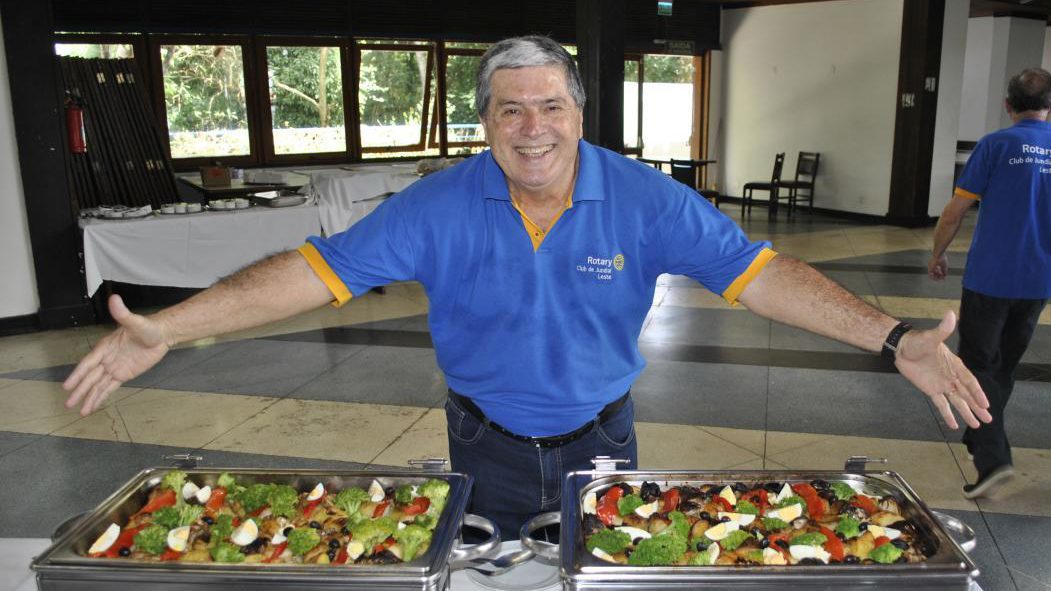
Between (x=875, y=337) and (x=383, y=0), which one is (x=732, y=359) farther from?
(x=383, y=0)

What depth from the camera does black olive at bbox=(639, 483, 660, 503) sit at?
1.53 m

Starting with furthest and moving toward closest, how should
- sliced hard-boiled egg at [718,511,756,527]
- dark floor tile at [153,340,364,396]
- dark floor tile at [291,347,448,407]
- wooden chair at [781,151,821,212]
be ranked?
wooden chair at [781,151,821,212] < dark floor tile at [153,340,364,396] < dark floor tile at [291,347,448,407] < sliced hard-boiled egg at [718,511,756,527]

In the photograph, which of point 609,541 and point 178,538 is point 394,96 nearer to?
point 178,538

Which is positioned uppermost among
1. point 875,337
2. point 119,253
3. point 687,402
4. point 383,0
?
point 383,0

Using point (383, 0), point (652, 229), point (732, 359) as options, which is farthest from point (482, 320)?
point (383, 0)

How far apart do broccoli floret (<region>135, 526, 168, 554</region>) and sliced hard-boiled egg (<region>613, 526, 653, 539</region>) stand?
76 centimetres

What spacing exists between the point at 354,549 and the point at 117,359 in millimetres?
605

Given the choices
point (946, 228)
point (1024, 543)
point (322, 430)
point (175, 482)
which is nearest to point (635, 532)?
point (175, 482)

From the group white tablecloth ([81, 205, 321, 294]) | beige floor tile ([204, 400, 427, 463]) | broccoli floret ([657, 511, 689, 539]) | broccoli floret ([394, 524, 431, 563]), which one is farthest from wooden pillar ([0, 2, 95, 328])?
broccoli floret ([657, 511, 689, 539])

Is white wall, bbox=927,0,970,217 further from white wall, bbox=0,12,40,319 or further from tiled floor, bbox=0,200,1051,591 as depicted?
white wall, bbox=0,12,40,319

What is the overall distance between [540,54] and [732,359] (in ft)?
12.9

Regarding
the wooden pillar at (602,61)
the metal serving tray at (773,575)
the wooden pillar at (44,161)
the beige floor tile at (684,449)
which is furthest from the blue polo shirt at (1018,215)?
the wooden pillar at (44,161)

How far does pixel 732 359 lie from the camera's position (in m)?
5.34

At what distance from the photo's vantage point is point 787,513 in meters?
1.48
